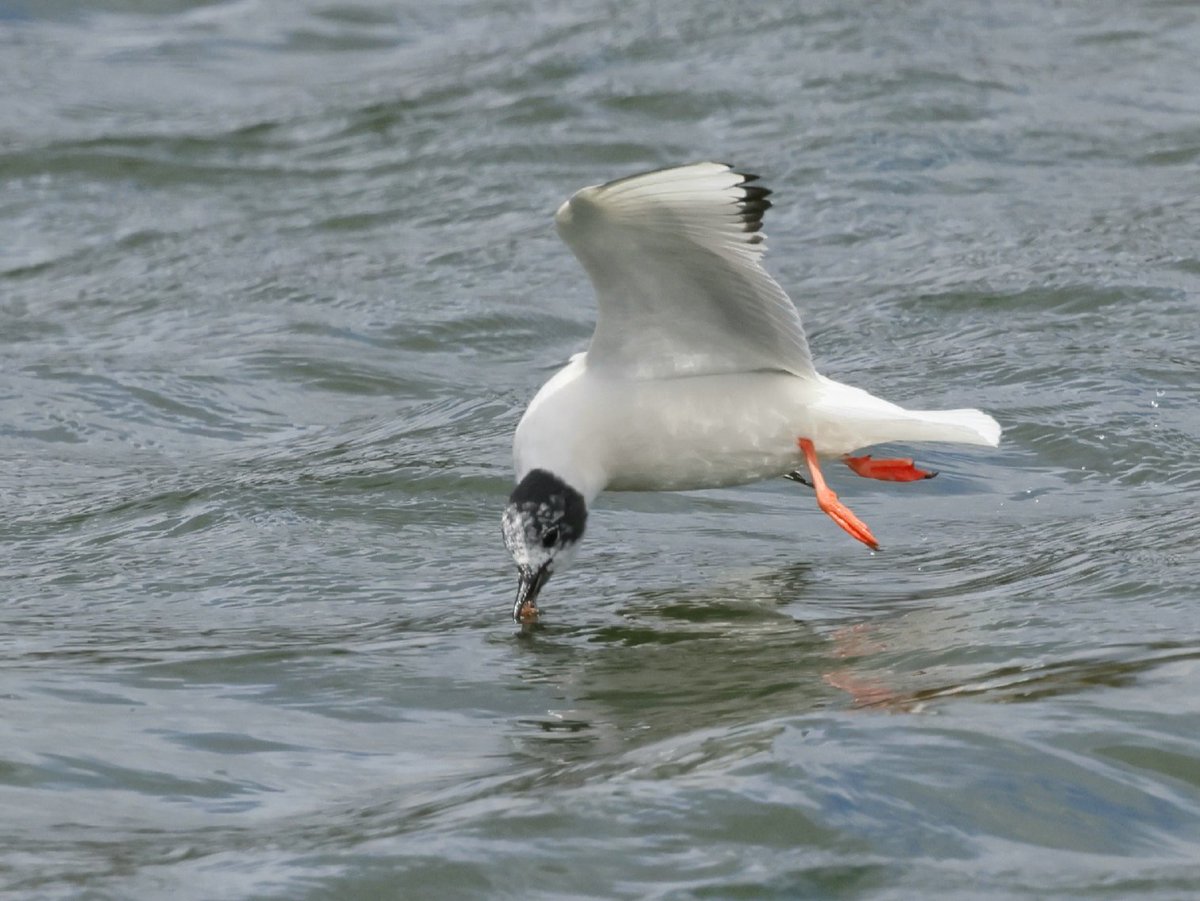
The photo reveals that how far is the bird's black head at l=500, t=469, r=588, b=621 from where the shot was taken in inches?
269

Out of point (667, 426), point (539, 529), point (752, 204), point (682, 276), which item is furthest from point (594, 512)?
point (752, 204)

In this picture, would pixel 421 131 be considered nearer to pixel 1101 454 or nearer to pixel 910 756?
pixel 1101 454

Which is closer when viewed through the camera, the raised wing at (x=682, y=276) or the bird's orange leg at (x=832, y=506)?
the raised wing at (x=682, y=276)

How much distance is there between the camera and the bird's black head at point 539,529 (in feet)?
22.4

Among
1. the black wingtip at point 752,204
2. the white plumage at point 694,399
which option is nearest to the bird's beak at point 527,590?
the white plumage at point 694,399

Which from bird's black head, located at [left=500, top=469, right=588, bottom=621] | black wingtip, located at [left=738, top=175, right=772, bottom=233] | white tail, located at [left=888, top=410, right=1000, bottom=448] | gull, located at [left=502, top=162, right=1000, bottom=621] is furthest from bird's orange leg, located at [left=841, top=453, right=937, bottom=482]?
black wingtip, located at [left=738, top=175, right=772, bottom=233]

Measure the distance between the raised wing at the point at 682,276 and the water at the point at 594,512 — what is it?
80 centimetres

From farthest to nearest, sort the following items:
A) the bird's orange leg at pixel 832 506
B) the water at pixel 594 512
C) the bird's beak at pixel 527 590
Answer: the bird's orange leg at pixel 832 506, the bird's beak at pixel 527 590, the water at pixel 594 512

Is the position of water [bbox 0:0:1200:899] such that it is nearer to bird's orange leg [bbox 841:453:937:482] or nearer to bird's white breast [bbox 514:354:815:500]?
bird's orange leg [bbox 841:453:937:482]

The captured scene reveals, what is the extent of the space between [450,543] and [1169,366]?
3.62m

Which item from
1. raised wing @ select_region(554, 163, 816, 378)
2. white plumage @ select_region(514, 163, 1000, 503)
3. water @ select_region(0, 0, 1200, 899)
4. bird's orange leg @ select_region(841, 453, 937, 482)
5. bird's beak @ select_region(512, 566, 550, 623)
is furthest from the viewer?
bird's orange leg @ select_region(841, 453, 937, 482)

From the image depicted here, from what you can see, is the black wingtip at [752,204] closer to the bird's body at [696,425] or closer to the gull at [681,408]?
the gull at [681,408]

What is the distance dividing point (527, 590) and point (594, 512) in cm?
162

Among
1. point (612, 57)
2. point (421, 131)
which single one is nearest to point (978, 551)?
point (421, 131)
